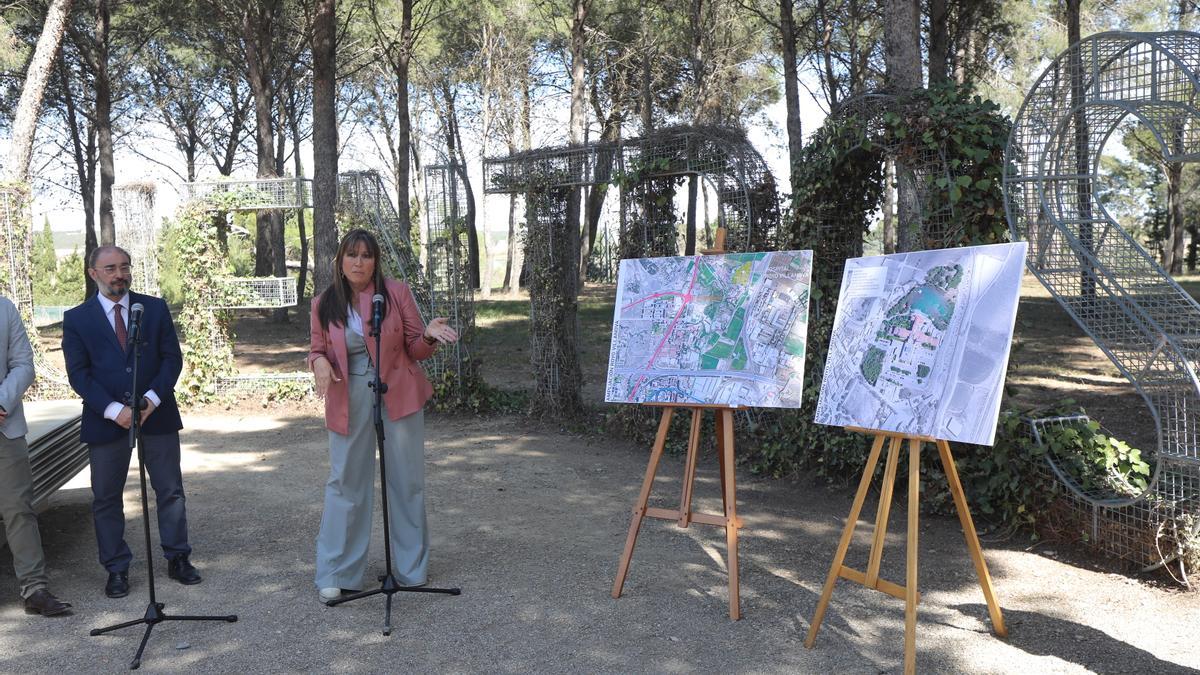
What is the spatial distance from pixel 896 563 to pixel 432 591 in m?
2.40

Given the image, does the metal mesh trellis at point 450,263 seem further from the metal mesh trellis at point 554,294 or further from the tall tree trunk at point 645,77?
the tall tree trunk at point 645,77

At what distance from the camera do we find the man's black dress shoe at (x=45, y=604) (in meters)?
4.40

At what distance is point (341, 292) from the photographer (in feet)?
14.9

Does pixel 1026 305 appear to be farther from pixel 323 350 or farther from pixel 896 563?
pixel 323 350

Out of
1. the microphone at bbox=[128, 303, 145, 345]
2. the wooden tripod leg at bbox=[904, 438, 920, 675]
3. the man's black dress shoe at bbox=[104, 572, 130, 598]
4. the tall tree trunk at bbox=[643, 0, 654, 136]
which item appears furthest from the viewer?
the tall tree trunk at bbox=[643, 0, 654, 136]

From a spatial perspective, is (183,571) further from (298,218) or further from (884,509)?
(298,218)

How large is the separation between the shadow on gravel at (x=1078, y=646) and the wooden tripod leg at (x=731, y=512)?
1.06 m

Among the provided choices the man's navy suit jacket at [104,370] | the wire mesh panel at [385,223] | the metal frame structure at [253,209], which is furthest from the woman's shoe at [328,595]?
the metal frame structure at [253,209]

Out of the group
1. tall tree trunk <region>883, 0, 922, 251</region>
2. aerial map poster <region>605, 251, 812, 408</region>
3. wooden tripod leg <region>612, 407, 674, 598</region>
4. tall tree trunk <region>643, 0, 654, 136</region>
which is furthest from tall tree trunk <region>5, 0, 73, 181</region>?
tall tree trunk <region>643, 0, 654, 136</region>

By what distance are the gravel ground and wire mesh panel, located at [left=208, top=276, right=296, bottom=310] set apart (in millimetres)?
3871

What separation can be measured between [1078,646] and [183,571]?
426cm

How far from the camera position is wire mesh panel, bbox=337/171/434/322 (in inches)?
379

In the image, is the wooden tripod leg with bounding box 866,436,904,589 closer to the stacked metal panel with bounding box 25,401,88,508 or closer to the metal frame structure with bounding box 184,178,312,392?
the stacked metal panel with bounding box 25,401,88,508

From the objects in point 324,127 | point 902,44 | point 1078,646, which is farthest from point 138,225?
point 1078,646
